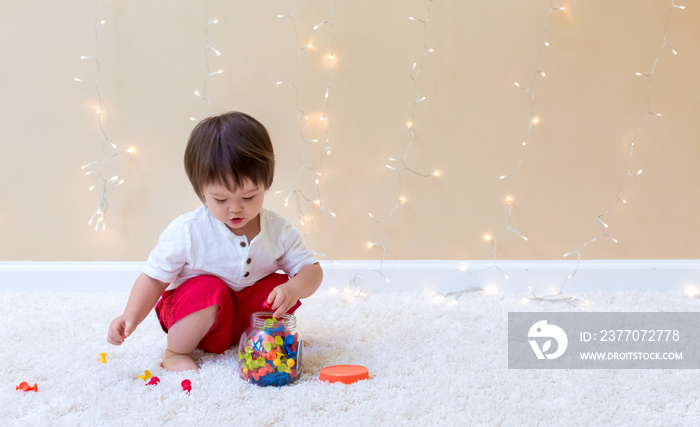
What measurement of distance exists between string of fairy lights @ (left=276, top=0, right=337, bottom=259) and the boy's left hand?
626 millimetres

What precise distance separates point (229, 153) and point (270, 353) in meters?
0.37

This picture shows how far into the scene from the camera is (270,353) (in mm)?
1117

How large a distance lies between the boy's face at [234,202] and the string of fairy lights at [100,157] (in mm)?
741

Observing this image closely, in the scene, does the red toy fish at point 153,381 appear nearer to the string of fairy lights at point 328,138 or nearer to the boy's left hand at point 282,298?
the boy's left hand at point 282,298

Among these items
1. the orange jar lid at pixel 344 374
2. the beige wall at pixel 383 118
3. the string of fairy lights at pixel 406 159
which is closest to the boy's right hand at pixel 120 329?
the orange jar lid at pixel 344 374

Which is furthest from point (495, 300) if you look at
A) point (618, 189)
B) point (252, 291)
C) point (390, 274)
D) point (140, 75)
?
point (140, 75)

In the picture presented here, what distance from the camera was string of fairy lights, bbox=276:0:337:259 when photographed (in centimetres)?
180

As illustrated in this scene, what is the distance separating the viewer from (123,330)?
1.18 metres

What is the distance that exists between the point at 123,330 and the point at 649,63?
61.0 inches


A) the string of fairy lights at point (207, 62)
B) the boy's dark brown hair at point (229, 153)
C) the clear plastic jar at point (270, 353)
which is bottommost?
the clear plastic jar at point (270, 353)

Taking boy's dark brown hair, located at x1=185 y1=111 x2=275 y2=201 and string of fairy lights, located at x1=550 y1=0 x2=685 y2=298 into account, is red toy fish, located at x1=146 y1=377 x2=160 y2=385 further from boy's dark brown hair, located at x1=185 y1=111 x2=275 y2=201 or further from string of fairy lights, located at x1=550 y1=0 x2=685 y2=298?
string of fairy lights, located at x1=550 y1=0 x2=685 y2=298

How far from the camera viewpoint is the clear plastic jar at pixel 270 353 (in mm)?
1117

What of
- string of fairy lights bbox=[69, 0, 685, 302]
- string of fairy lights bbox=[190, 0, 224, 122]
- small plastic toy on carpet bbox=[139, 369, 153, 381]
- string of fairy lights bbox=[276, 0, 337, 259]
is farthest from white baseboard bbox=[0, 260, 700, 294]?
small plastic toy on carpet bbox=[139, 369, 153, 381]

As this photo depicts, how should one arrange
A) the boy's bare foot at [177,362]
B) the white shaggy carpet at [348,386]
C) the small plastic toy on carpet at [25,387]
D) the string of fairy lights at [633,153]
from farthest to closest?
1. the string of fairy lights at [633,153]
2. the boy's bare foot at [177,362]
3. the small plastic toy on carpet at [25,387]
4. the white shaggy carpet at [348,386]
